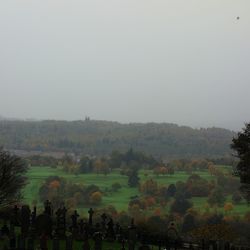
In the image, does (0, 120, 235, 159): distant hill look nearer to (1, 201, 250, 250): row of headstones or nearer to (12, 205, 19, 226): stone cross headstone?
(12, 205, 19, 226): stone cross headstone

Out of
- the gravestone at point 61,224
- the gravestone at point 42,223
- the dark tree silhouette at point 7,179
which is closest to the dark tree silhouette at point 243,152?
the gravestone at point 61,224

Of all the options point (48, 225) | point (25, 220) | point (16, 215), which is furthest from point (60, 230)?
point (16, 215)

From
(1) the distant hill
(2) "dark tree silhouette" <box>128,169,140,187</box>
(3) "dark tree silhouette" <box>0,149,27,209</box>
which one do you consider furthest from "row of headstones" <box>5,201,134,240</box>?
(1) the distant hill

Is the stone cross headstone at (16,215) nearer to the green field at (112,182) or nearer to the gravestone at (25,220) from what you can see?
the gravestone at (25,220)

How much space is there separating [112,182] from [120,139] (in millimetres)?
42596

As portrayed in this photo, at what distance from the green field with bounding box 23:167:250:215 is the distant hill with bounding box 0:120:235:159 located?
62.5ft

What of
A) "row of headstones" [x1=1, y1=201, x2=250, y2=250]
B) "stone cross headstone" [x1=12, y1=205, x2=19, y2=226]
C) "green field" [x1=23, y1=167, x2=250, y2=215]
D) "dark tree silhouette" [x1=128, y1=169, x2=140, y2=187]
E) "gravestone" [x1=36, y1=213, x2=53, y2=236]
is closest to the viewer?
"row of headstones" [x1=1, y1=201, x2=250, y2=250]

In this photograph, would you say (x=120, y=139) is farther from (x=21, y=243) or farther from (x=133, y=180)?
(x=21, y=243)

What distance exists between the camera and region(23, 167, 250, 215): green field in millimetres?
66012

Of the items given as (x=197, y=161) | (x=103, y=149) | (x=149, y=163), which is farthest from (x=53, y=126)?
(x=197, y=161)

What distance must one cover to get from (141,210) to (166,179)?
76.2 feet

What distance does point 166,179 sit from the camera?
87062 millimetres

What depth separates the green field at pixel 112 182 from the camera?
6601cm

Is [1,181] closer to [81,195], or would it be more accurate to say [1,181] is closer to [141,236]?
[141,236]
